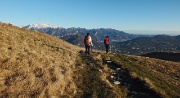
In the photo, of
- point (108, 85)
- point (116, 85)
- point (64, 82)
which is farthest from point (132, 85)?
point (64, 82)

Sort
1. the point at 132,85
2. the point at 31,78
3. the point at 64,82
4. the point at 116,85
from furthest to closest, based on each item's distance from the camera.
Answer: the point at 132,85
the point at 116,85
the point at 64,82
the point at 31,78

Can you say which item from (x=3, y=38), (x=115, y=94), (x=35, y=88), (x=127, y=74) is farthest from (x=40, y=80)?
(x=3, y=38)

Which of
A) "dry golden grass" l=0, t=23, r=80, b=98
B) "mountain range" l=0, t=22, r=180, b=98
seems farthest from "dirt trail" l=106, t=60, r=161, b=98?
"dry golden grass" l=0, t=23, r=80, b=98

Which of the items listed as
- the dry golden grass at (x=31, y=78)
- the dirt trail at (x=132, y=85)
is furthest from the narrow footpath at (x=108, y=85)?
the dry golden grass at (x=31, y=78)

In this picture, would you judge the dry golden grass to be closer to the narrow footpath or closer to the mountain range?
the mountain range

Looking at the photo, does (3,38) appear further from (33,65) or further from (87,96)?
(87,96)

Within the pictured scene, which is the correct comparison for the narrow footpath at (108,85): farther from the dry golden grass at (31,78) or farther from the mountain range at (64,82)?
the dry golden grass at (31,78)

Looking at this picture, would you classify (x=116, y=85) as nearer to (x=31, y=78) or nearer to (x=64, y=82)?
(x=64, y=82)

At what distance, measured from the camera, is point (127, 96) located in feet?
48.5

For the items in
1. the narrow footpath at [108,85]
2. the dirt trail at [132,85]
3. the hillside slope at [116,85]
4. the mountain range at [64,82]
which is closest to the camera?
the mountain range at [64,82]

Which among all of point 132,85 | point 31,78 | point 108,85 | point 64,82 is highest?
point 31,78

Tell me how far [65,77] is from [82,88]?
5.50ft

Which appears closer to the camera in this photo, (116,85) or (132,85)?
(116,85)

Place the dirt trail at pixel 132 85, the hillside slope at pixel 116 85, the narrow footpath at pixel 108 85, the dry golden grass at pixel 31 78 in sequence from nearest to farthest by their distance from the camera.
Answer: the dry golden grass at pixel 31 78
the narrow footpath at pixel 108 85
the hillside slope at pixel 116 85
the dirt trail at pixel 132 85
